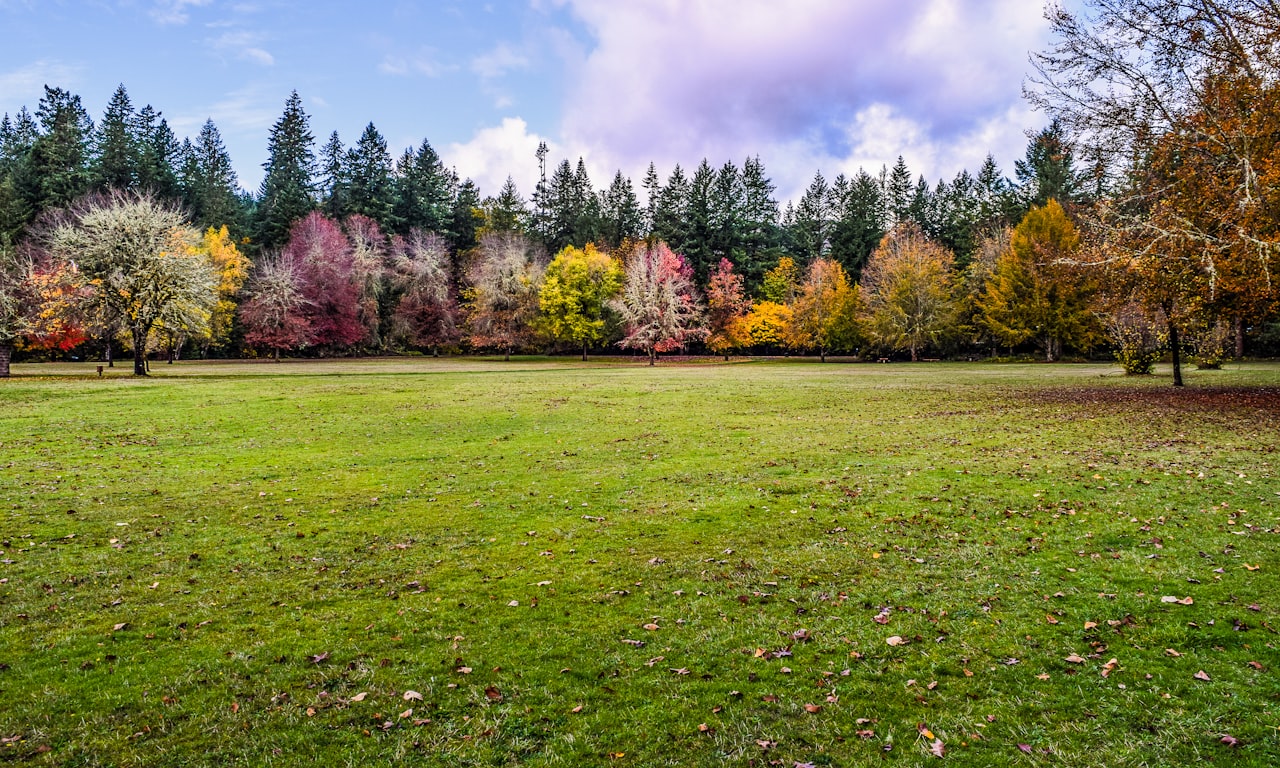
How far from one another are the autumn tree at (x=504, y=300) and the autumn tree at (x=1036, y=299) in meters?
44.7

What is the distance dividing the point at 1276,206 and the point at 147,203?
177 ft

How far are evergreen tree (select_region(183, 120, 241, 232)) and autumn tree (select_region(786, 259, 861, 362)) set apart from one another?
5998 cm

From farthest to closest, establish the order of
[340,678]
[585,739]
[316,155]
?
[316,155], [340,678], [585,739]

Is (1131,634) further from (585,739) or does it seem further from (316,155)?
(316,155)

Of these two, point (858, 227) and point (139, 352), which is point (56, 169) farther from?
point (858, 227)

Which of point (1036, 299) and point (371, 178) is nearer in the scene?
point (1036, 299)

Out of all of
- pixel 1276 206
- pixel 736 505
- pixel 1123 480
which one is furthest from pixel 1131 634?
pixel 1276 206

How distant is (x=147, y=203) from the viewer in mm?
42094

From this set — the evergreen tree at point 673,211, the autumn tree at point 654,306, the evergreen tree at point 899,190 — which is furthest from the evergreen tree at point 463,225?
the evergreen tree at point 899,190

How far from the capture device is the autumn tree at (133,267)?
38.9 metres

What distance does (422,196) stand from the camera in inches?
3509

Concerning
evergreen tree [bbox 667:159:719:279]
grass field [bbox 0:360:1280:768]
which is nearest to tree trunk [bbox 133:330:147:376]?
grass field [bbox 0:360:1280:768]

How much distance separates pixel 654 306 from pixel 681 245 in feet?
81.9

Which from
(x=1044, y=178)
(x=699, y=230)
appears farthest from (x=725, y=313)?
(x=1044, y=178)
